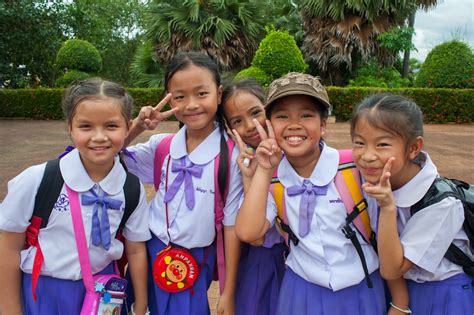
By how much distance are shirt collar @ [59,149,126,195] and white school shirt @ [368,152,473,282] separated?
40.4 inches

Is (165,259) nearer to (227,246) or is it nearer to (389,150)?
(227,246)

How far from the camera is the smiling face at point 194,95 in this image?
5.70 feet

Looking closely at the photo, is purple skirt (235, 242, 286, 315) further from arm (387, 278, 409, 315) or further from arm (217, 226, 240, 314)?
arm (387, 278, 409, 315)

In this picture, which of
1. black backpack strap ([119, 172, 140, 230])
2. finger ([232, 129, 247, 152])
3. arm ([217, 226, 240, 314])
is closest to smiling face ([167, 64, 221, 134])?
finger ([232, 129, 247, 152])

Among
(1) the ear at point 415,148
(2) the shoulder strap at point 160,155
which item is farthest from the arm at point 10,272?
(1) the ear at point 415,148

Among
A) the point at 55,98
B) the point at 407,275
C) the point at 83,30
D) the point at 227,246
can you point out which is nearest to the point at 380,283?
the point at 407,275

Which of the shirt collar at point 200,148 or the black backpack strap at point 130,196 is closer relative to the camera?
the black backpack strap at point 130,196

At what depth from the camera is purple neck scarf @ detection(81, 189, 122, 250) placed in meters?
1.50

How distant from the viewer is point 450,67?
12.4 m

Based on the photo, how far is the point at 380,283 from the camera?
1503 millimetres

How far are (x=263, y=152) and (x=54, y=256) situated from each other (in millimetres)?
849

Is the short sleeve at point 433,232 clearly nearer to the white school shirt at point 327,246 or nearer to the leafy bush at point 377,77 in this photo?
the white school shirt at point 327,246

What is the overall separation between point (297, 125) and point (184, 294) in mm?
857

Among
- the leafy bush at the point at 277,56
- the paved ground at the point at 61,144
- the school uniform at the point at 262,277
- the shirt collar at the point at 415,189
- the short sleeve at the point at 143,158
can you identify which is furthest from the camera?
the leafy bush at the point at 277,56
